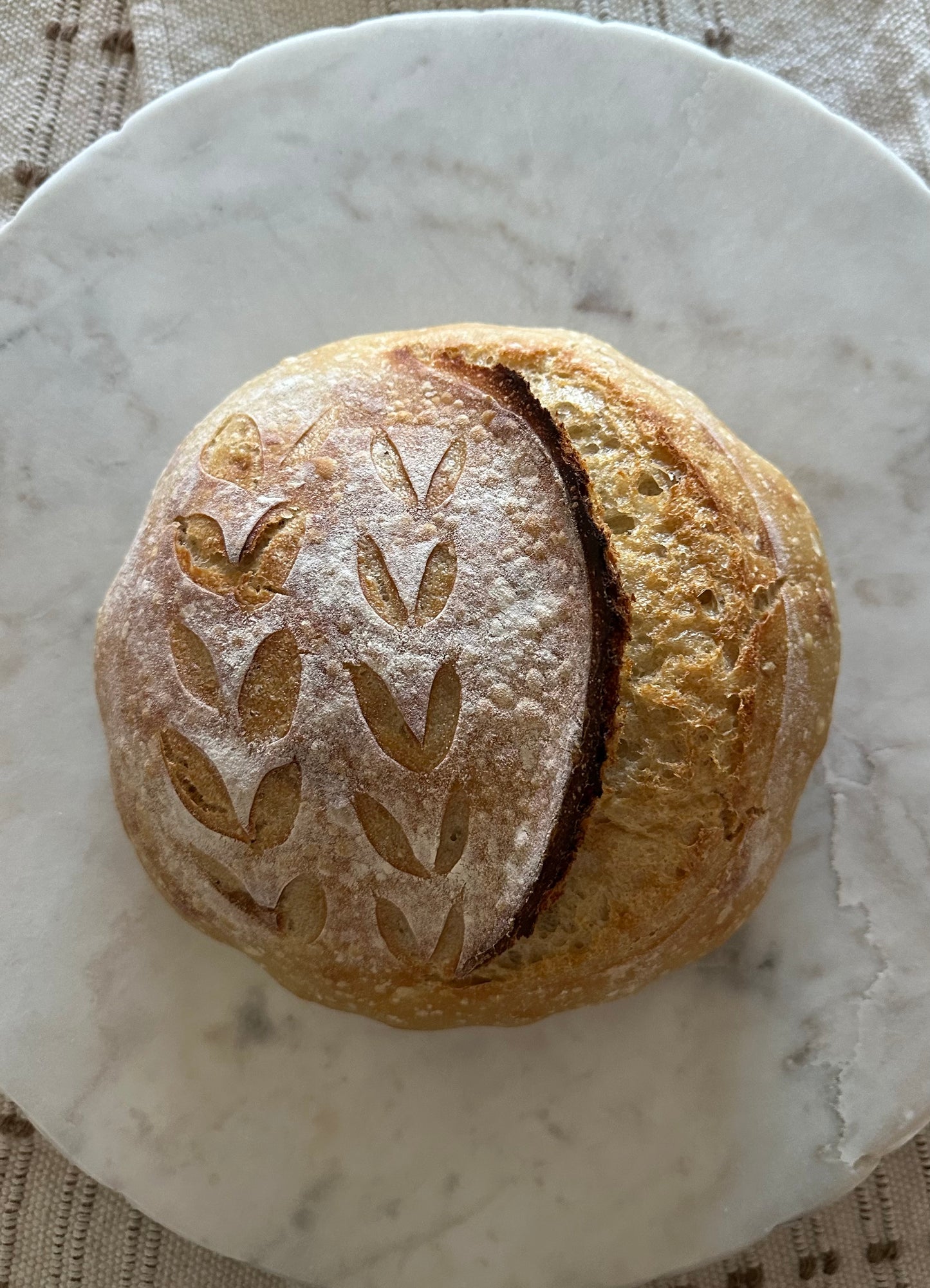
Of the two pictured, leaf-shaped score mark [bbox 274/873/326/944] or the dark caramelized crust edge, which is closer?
the dark caramelized crust edge

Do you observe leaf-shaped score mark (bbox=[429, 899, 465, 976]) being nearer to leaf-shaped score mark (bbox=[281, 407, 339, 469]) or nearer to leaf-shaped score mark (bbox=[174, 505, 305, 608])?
leaf-shaped score mark (bbox=[174, 505, 305, 608])

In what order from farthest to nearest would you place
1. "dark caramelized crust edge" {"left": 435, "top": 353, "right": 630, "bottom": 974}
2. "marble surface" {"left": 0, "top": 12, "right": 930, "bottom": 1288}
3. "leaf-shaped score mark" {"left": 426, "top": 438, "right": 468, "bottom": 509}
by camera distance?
"marble surface" {"left": 0, "top": 12, "right": 930, "bottom": 1288} → "leaf-shaped score mark" {"left": 426, "top": 438, "right": 468, "bottom": 509} → "dark caramelized crust edge" {"left": 435, "top": 353, "right": 630, "bottom": 974}

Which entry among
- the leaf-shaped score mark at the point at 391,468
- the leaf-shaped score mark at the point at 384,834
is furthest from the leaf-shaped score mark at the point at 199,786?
the leaf-shaped score mark at the point at 391,468

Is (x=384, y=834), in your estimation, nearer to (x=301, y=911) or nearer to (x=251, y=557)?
(x=301, y=911)

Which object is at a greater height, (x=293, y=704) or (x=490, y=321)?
(x=490, y=321)

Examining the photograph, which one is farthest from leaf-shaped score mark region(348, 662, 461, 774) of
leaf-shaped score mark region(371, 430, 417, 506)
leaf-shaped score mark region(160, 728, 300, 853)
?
leaf-shaped score mark region(371, 430, 417, 506)

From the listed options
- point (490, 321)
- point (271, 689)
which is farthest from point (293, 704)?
point (490, 321)
